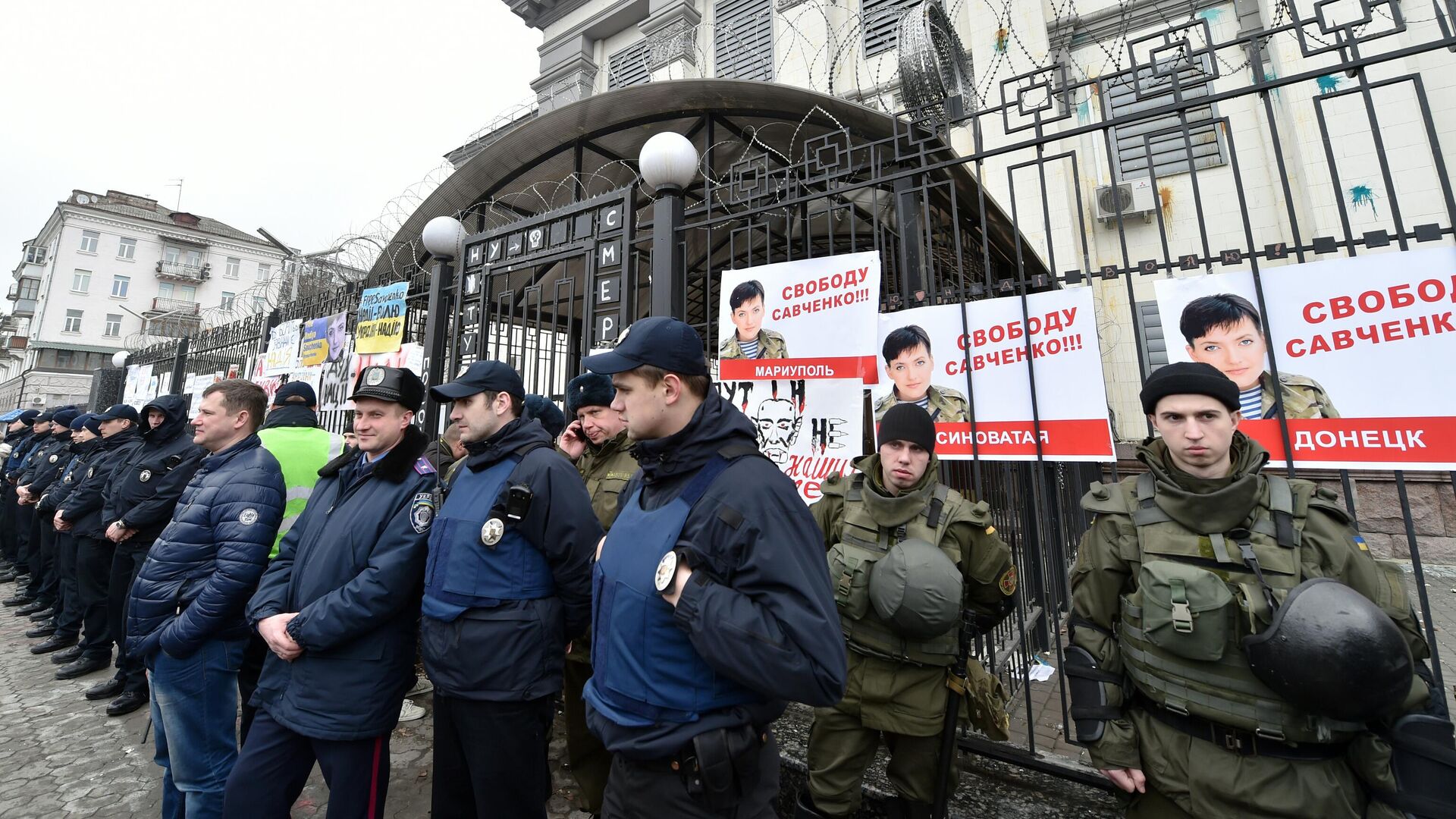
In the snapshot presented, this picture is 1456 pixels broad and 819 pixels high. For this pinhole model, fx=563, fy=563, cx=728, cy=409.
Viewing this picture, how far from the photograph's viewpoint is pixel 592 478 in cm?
370

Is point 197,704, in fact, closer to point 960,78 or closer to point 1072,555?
point 1072,555

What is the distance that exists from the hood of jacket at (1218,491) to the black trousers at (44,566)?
33.9 ft

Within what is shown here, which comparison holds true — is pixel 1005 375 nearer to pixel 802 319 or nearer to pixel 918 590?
pixel 802 319

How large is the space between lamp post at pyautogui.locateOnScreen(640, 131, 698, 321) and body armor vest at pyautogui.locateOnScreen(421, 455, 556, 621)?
7.30 ft

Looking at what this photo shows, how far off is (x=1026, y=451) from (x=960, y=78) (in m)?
7.53

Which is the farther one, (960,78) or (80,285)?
(80,285)

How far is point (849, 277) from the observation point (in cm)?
373

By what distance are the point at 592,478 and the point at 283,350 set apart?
7.59 m

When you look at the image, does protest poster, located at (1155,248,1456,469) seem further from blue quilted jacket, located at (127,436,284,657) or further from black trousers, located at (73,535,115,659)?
black trousers, located at (73,535,115,659)

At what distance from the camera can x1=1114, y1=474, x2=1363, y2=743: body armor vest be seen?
5.70 ft

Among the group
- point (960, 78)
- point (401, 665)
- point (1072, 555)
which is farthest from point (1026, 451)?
point (960, 78)

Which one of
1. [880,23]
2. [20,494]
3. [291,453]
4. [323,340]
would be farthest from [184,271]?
[291,453]

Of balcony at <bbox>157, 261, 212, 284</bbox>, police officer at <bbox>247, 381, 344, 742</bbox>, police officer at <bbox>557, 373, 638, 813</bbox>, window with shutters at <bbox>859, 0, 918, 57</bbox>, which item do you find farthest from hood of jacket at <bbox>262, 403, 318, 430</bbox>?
balcony at <bbox>157, 261, 212, 284</bbox>

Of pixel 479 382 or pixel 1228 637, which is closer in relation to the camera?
pixel 1228 637
